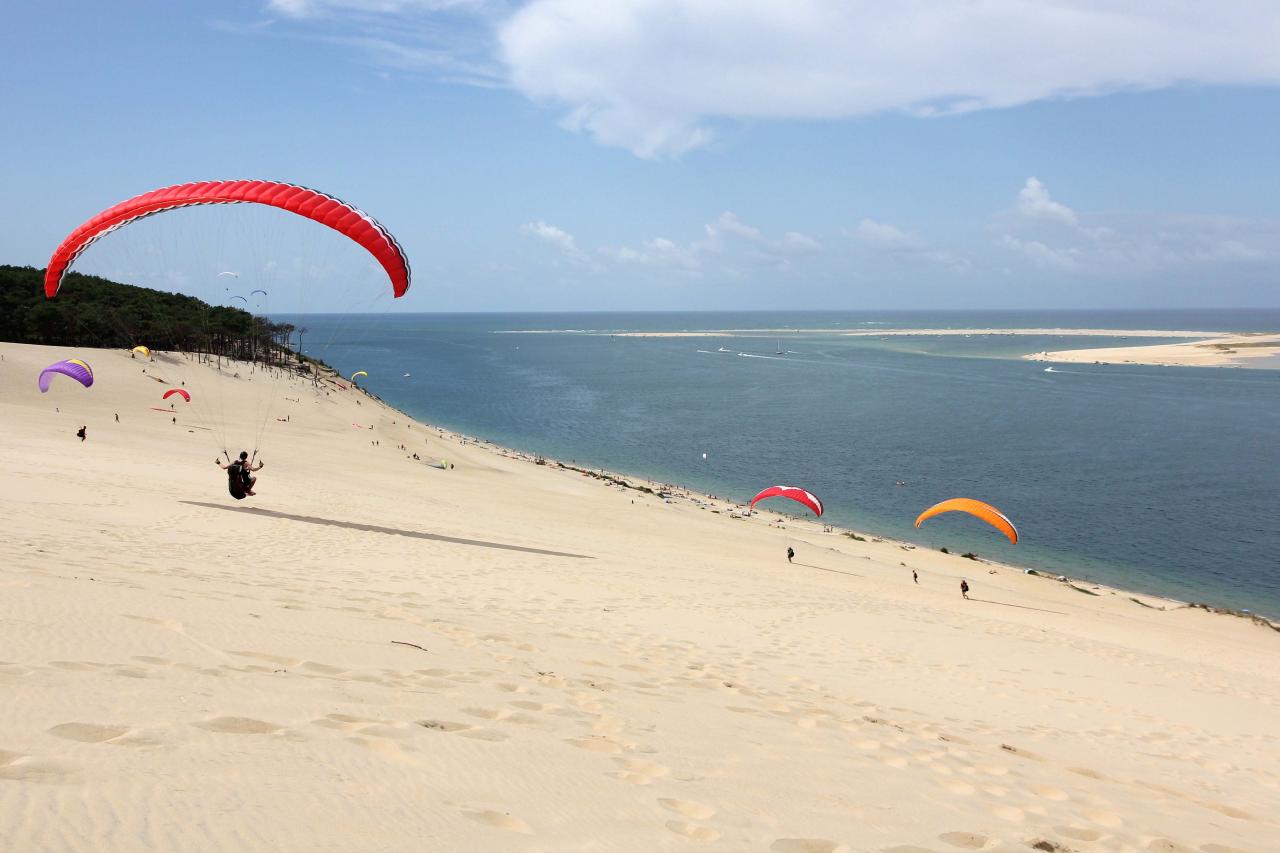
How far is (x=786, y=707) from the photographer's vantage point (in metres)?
6.95

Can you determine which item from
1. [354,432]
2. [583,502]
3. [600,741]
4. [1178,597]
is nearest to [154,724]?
[600,741]

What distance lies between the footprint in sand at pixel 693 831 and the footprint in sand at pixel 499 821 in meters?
0.76

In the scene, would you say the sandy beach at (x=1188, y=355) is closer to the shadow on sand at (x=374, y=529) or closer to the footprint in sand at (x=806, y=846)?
the shadow on sand at (x=374, y=529)

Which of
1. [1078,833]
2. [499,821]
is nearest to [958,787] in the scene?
[1078,833]

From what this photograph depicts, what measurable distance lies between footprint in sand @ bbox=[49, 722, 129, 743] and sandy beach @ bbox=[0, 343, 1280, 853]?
2 centimetres

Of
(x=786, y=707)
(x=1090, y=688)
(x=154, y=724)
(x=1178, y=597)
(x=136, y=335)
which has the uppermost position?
(x=136, y=335)

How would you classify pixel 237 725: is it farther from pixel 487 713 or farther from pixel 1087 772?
pixel 1087 772

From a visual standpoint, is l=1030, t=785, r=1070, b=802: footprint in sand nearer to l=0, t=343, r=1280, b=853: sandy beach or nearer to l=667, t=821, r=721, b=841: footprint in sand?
l=0, t=343, r=1280, b=853: sandy beach

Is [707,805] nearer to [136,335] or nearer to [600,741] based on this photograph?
[600,741]

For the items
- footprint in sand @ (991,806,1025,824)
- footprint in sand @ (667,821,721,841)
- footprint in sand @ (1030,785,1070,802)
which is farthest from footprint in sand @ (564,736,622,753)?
footprint in sand @ (1030,785,1070,802)

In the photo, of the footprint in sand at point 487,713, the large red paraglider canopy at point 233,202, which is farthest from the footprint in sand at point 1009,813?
the large red paraglider canopy at point 233,202

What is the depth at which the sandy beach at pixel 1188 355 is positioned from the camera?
99.7m

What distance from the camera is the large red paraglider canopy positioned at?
13445 millimetres

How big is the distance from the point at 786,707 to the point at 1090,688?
577 centimetres
